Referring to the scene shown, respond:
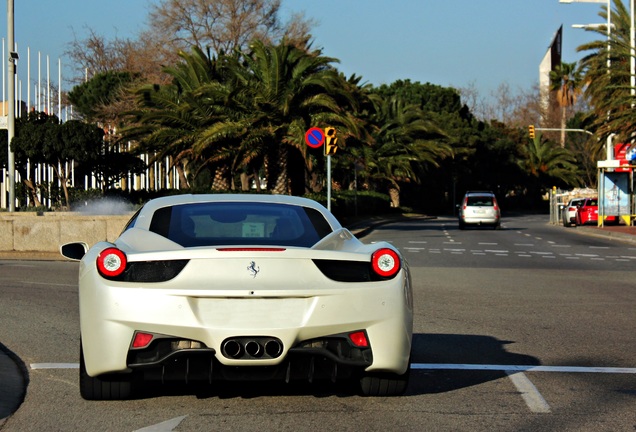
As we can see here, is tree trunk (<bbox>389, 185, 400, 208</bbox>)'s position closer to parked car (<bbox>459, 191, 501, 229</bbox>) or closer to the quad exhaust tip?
parked car (<bbox>459, 191, 501, 229</bbox>)

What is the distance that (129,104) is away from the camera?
6003 centimetres

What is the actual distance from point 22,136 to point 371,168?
30352mm

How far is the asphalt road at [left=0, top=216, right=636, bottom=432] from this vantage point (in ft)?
19.7

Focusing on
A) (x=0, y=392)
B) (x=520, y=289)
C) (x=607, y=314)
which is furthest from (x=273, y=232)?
(x=520, y=289)

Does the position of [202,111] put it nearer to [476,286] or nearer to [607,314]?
[476,286]

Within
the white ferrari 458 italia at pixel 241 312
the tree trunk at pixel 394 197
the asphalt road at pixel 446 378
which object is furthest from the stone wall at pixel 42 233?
the tree trunk at pixel 394 197

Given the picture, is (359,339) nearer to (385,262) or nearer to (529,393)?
(385,262)

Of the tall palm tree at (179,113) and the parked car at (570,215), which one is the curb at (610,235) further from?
the tall palm tree at (179,113)

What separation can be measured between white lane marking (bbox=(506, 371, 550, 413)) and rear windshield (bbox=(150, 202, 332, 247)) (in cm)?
175

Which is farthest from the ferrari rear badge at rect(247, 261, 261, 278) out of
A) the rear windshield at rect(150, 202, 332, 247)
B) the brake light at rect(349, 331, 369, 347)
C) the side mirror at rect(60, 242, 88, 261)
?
the side mirror at rect(60, 242, 88, 261)

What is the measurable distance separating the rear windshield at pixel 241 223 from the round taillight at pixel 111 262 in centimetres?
71

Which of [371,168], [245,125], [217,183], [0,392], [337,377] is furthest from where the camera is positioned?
[371,168]

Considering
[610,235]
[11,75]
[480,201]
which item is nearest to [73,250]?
[11,75]

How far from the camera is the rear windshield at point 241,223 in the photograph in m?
6.79
